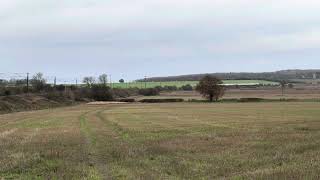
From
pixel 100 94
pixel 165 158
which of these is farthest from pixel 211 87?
pixel 165 158

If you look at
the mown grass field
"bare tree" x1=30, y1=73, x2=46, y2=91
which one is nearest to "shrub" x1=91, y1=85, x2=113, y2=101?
"bare tree" x1=30, y1=73, x2=46, y2=91

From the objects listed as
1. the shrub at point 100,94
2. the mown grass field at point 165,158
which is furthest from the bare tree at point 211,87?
the mown grass field at point 165,158

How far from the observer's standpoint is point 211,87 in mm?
157000

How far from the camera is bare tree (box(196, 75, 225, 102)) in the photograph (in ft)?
513

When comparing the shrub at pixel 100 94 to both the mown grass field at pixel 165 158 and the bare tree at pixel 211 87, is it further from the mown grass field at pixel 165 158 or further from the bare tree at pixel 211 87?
the mown grass field at pixel 165 158

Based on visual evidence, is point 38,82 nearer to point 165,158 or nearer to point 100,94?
point 100,94

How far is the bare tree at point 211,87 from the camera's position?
156 m

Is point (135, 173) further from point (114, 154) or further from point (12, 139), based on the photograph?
point (12, 139)

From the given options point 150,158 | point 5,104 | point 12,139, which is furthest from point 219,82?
point 150,158

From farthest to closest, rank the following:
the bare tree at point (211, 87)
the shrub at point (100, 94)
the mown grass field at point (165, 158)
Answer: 1. the shrub at point (100, 94)
2. the bare tree at point (211, 87)
3. the mown grass field at point (165, 158)

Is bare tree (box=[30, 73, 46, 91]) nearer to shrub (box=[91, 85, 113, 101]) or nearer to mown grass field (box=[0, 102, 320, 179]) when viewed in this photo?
shrub (box=[91, 85, 113, 101])

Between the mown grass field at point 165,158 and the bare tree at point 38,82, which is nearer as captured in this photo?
the mown grass field at point 165,158

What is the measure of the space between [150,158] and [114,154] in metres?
2.07

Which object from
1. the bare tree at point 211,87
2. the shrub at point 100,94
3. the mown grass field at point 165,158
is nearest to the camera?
the mown grass field at point 165,158
